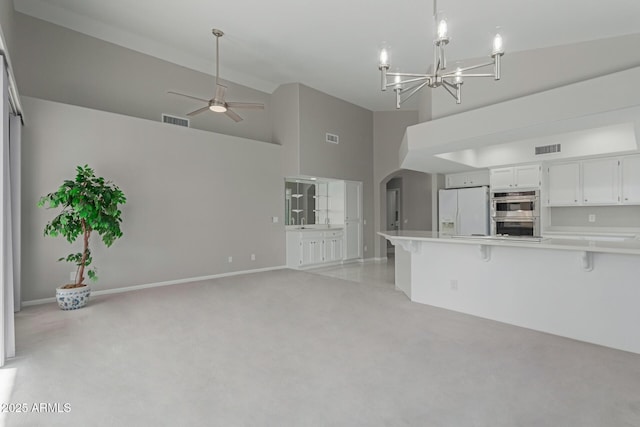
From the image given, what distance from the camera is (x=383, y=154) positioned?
9336mm

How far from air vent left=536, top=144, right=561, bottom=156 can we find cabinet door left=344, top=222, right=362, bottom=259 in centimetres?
443

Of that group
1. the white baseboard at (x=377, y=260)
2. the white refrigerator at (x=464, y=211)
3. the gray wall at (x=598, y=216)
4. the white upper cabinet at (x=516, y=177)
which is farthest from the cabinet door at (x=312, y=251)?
the gray wall at (x=598, y=216)

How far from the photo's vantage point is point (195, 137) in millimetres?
6277

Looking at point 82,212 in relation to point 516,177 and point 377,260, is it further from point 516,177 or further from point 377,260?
point 516,177

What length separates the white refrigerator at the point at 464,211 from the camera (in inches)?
280

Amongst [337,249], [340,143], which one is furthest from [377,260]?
[340,143]

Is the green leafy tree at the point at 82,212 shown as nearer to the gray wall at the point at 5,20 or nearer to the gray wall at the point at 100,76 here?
the gray wall at the point at 5,20

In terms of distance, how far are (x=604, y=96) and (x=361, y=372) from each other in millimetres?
3403

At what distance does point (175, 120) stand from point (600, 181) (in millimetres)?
7567

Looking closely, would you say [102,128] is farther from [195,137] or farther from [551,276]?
[551,276]

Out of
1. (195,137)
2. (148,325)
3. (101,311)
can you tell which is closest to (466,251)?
(148,325)

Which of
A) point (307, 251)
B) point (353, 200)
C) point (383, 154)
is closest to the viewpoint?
point (307, 251)

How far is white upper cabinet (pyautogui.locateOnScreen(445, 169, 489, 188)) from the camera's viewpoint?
24.3 feet

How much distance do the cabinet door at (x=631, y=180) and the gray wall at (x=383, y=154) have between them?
4.76 metres
